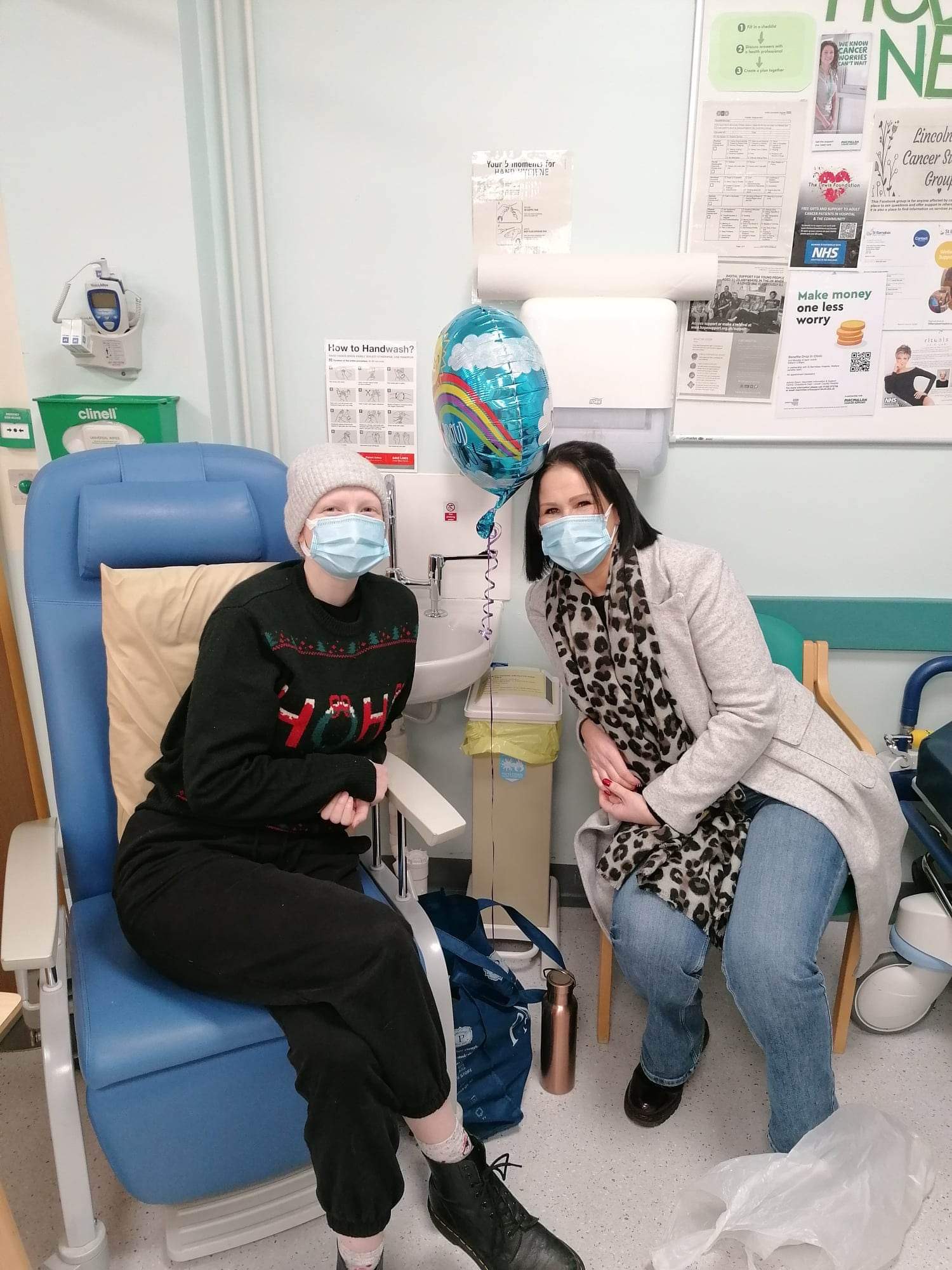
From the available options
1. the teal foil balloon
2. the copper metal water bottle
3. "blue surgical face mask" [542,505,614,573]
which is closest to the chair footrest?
the copper metal water bottle

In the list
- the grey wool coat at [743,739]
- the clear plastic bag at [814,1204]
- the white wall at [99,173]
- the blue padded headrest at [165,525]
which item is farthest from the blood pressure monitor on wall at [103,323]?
the clear plastic bag at [814,1204]

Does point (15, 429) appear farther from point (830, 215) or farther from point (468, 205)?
point (830, 215)

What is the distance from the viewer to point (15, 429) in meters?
1.98

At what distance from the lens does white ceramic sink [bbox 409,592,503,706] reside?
1.72 metres

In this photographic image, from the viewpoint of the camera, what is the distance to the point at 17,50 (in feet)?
5.65

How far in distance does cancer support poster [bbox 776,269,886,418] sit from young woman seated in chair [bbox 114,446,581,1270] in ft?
3.57

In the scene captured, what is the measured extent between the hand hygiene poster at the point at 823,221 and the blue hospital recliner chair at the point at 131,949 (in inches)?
43.4

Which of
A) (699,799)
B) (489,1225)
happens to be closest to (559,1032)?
(489,1225)

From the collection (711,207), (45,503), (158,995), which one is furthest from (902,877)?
(45,503)

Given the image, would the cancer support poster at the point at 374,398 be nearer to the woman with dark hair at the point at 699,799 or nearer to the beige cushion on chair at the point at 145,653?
the woman with dark hair at the point at 699,799

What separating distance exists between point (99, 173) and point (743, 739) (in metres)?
1.75

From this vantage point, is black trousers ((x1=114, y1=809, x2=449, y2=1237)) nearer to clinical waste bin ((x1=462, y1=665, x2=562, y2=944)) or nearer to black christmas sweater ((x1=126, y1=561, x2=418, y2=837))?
black christmas sweater ((x1=126, y1=561, x2=418, y2=837))

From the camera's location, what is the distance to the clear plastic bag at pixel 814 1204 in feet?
4.26

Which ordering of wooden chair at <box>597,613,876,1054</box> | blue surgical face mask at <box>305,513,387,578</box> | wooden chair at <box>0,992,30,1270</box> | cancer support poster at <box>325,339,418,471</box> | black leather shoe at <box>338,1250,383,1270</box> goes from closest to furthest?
wooden chair at <box>0,992,30,1270</box>
black leather shoe at <box>338,1250,383,1270</box>
blue surgical face mask at <box>305,513,387,578</box>
wooden chair at <box>597,613,876,1054</box>
cancer support poster at <box>325,339,418,471</box>
